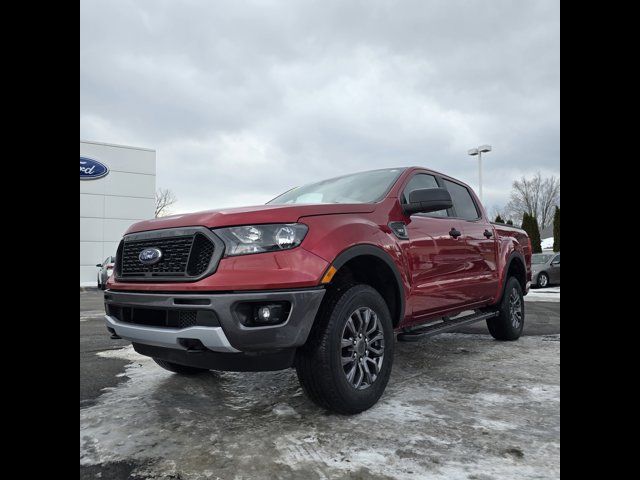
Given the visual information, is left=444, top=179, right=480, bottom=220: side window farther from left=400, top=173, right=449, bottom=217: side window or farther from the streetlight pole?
the streetlight pole

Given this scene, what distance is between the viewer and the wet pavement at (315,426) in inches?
82.4

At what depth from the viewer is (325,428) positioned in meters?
2.56

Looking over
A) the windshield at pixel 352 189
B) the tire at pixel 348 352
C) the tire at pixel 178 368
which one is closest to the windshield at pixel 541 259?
the windshield at pixel 352 189

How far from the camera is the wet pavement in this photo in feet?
6.87

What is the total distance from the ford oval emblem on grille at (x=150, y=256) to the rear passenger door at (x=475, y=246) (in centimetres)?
279

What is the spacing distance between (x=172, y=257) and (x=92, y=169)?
23558mm

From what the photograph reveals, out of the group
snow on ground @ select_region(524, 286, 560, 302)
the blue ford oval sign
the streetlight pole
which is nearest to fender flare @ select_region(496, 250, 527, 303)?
snow on ground @ select_region(524, 286, 560, 302)

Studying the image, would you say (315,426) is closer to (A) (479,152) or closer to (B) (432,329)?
(B) (432,329)

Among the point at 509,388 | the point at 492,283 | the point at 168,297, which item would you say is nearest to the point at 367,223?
the point at 168,297

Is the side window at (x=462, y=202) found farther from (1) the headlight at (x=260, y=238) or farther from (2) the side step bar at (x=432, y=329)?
(1) the headlight at (x=260, y=238)

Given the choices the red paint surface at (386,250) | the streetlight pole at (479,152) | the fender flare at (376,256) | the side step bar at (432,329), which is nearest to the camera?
the red paint surface at (386,250)

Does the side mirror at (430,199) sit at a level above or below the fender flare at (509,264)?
above
